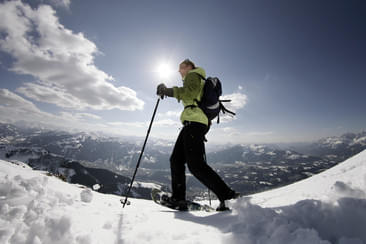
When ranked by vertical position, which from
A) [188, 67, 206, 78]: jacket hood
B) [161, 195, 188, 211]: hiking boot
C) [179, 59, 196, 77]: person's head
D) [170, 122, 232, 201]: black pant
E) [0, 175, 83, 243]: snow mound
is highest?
[179, 59, 196, 77]: person's head

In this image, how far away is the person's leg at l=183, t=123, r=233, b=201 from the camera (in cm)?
316

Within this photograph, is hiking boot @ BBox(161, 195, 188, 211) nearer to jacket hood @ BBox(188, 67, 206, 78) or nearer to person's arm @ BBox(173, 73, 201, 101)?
person's arm @ BBox(173, 73, 201, 101)

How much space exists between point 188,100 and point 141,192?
164 m

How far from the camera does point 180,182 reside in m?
4.05

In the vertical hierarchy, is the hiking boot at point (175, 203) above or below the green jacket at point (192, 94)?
below

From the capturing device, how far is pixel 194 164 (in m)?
3.30

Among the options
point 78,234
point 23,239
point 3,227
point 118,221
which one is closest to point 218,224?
point 118,221

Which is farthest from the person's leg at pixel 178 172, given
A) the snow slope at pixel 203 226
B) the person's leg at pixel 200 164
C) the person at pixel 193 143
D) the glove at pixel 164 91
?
the snow slope at pixel 203 226

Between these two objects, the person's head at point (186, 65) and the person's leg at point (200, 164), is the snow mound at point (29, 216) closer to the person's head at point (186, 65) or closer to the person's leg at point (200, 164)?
the person's leg at point (200, 164)

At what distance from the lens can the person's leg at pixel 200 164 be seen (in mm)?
3156

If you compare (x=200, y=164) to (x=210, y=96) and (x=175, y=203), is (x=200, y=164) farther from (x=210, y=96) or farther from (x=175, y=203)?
(x=210, y=96)

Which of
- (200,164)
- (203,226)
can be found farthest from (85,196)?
(203,226)

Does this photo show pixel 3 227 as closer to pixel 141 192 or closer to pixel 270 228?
pixel 270 228

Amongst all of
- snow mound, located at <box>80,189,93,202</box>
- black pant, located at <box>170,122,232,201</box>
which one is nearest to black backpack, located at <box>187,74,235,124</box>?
black pant, located at <box>170,122,232,201</box>
